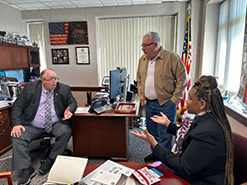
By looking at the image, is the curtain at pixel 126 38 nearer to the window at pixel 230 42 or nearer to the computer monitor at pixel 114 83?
the window at pixel 230 42

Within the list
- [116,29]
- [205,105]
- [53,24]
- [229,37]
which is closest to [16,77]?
[53,24]

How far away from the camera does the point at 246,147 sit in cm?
111

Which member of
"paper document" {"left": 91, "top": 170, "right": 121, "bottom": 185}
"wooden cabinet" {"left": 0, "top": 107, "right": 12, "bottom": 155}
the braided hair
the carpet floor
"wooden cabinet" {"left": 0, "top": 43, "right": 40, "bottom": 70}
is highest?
"wooden cabinet" {"left": 0, "top": 43, "right": 40, "bottom": 70}

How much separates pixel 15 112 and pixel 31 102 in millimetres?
205

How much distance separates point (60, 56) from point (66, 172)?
357 cm

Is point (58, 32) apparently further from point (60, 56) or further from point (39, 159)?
point (39, 159)

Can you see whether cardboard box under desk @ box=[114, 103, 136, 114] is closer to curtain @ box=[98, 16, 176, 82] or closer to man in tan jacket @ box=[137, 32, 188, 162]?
man in tan jacket @ box=[137, 32, 188, 162]

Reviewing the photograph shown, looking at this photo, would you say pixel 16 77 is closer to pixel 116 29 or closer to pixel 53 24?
pixel 53 24

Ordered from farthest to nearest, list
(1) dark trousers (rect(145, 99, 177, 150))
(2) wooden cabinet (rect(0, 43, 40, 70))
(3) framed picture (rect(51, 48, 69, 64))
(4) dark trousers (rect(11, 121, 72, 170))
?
1. (3) framed picture (rect(51, 48, 69, 64))
2. (2) wooden cabinet (rect(0, 43, 40, 70))
3. (1) dark trousers (rect(145, 99, 177, 150))
4. (4) dark trousers (rect(11, 121, 72, 170))

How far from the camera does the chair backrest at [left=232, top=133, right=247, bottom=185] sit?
43.4 inches

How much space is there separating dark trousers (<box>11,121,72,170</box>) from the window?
2.36 metres

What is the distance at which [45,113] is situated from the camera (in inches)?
87.3

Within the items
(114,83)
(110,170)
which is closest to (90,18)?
(114,83)

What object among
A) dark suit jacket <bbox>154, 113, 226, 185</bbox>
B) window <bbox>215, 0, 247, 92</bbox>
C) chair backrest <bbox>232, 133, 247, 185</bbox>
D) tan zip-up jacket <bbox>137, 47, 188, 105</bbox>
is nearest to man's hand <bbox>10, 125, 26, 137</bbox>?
tan zip-up jacket <bbox>137, 47, 188, 105</bbox>
